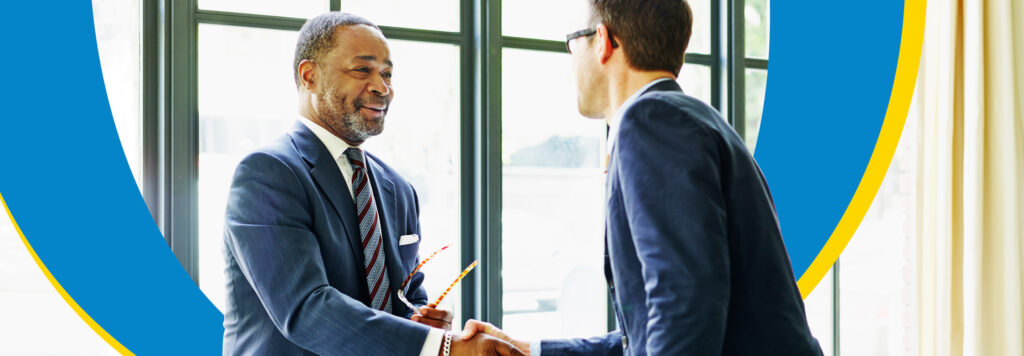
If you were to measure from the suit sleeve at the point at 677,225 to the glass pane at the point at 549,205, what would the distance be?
211cm

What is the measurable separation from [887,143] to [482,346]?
8.29 ft

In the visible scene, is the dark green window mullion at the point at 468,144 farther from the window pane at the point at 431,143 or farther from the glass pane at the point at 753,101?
the glass pane at the point at 753,101

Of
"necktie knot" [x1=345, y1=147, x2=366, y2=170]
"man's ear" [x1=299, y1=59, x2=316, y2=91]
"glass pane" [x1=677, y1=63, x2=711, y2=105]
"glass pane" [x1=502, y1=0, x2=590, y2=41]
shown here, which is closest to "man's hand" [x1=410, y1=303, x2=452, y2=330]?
"necktie knot" [x1=345, y1=147, x2=366, y2=170]

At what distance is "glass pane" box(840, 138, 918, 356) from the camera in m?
3.69

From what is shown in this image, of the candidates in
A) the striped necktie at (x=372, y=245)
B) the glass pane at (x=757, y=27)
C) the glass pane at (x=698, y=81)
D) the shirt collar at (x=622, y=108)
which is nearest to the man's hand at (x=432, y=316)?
the striped necktie at (x=372, y=245)

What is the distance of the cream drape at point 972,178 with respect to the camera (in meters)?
3.36

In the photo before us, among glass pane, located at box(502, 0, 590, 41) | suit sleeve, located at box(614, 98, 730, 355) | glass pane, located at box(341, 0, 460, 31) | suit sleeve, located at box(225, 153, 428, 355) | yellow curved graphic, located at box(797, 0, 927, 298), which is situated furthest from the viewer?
yellow curved graphic, located at box(797, 0, 927, 298)

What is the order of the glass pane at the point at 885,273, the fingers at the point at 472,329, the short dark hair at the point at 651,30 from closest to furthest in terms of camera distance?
the short dark hair at the point at 651,30, the fingers at the point at 472,329, the glass pane at the point at 885,273

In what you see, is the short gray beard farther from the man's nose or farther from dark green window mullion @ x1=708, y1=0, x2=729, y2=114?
dark green window mullion @ x1=708, y1=0, x2=729, y2=114

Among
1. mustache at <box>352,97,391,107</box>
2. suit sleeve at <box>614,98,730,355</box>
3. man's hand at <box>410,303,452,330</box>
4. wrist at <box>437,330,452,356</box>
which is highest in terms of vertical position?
mustache at <box>352,97,391,107</box>

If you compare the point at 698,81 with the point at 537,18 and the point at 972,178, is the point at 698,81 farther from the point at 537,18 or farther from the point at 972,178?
the point at 972,178

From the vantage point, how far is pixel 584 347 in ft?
6.38

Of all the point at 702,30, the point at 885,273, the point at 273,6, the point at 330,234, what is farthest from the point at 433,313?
the point at 885,273

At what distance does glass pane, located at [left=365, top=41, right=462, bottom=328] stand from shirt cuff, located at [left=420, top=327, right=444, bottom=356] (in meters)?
1.45
